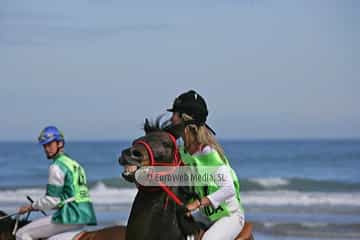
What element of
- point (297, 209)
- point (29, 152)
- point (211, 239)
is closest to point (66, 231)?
point (211, 239)

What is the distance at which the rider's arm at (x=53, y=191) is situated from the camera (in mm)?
9016

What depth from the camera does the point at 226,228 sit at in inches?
277

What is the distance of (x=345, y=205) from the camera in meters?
24.5

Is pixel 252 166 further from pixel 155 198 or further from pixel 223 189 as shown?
pixel 155 198

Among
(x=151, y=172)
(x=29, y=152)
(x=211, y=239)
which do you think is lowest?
(x=211, y=239)

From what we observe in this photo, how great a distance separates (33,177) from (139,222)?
33230 millimetres

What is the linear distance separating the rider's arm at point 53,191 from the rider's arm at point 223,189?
2.57 metres

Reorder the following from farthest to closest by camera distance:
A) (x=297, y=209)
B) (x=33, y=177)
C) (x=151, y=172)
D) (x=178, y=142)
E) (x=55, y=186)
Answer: (x=33, y=177) → (x=297, y=209) → (x=55, y=186) → (x=178, y=142) → (x=151, y=172)

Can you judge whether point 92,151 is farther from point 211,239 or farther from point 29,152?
point 211,239

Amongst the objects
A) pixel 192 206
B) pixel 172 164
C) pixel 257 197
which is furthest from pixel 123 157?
pixel 257 197

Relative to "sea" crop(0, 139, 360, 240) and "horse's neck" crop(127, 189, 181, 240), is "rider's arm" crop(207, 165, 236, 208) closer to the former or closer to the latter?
"horse's neck" crop(127, 189, 181, 240)

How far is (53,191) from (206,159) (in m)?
2.63

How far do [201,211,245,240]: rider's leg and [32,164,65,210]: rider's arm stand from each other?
8.11ft

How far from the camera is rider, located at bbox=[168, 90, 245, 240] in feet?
22.6
